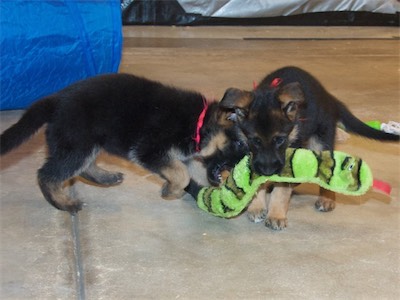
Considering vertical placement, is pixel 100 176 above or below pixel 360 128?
below

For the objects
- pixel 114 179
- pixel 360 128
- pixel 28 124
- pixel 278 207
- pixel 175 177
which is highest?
pixel 28 124

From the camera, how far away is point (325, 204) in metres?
4.17

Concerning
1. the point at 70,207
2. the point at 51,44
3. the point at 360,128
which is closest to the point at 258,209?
the point at 360,128

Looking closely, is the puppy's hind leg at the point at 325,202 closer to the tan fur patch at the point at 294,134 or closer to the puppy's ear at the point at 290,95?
the tan fur patch at the point at 294,134

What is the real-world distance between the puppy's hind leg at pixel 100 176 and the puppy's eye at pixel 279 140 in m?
1.44

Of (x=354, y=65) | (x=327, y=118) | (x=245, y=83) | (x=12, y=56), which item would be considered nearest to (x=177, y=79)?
(x=245, y=83)

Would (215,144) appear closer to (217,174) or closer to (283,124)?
(217,174)

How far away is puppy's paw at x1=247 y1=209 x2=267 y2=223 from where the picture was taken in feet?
13.3

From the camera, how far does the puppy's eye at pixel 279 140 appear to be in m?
3.52

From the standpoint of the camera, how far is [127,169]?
4859 millimetres

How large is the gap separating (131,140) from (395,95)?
411 cm

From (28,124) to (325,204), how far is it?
1957mm

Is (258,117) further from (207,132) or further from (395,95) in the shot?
(395,95)

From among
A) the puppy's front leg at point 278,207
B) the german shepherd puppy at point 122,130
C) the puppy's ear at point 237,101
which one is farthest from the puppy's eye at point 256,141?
the puppy's front leg at point 278,207
